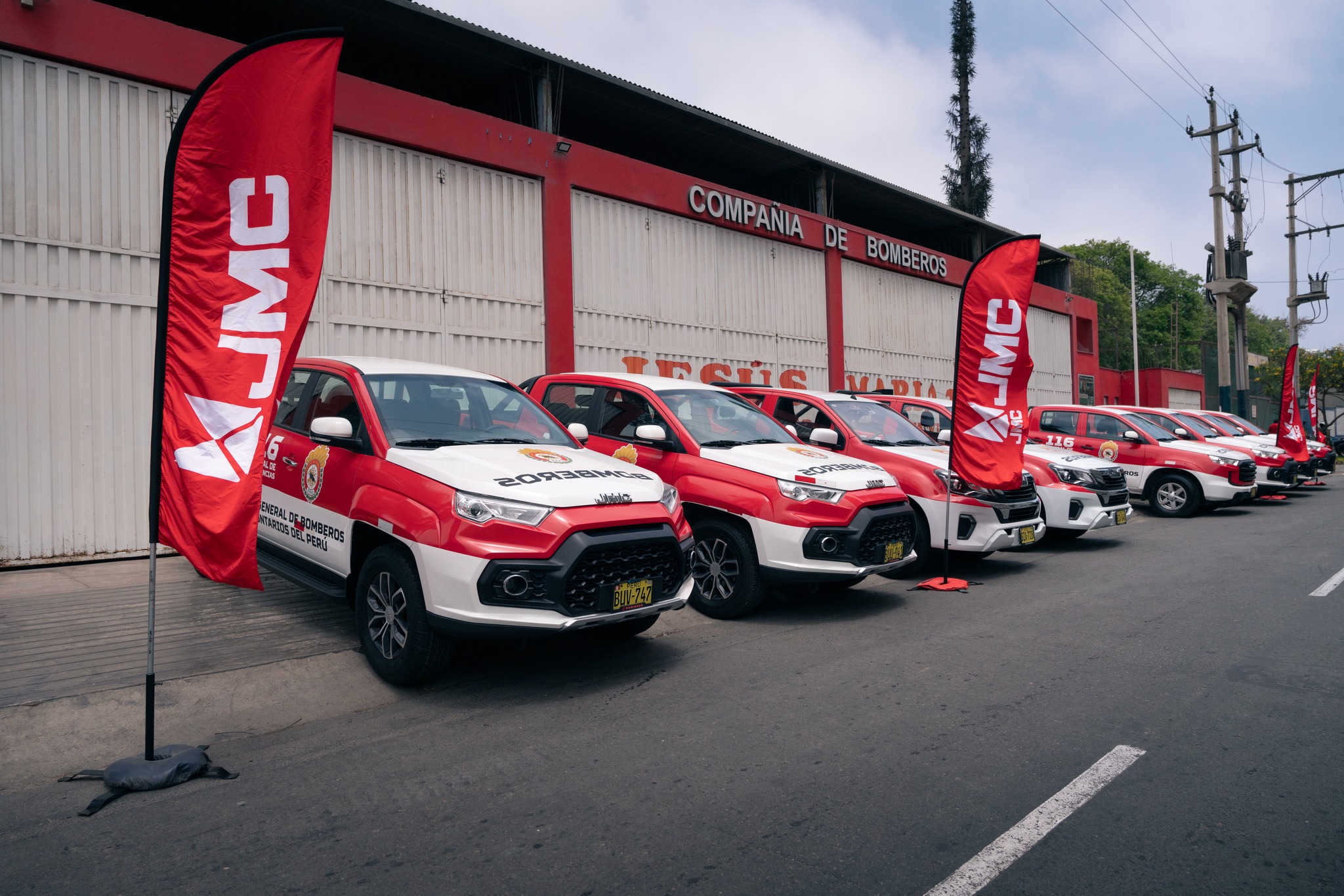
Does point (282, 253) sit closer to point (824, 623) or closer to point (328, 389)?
point (328, 389)

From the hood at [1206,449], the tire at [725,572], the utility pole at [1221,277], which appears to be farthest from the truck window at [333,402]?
the utility pole at [1221,277]

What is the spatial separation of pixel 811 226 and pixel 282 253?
1515 cm

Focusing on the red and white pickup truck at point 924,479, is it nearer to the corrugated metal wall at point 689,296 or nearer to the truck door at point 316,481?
the truck door at point 316,481

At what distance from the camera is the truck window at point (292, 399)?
6.44m

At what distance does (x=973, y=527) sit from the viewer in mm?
8367

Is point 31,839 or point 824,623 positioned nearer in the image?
point 31,839

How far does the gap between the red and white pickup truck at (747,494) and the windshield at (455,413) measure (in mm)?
485

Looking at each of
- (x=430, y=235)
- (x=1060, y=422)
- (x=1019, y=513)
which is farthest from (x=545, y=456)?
(x=1060, y=422)

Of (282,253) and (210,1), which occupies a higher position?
(210,1)

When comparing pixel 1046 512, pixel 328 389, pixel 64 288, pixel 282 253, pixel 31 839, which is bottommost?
pixel 31 839

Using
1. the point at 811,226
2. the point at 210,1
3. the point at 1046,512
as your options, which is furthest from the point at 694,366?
the point at 210,1

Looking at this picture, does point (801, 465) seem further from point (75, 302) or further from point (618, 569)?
point (75, 302)

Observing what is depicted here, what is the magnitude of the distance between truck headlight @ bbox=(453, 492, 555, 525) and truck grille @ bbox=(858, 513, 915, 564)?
114 inches

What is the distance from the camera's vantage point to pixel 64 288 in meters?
8.70
